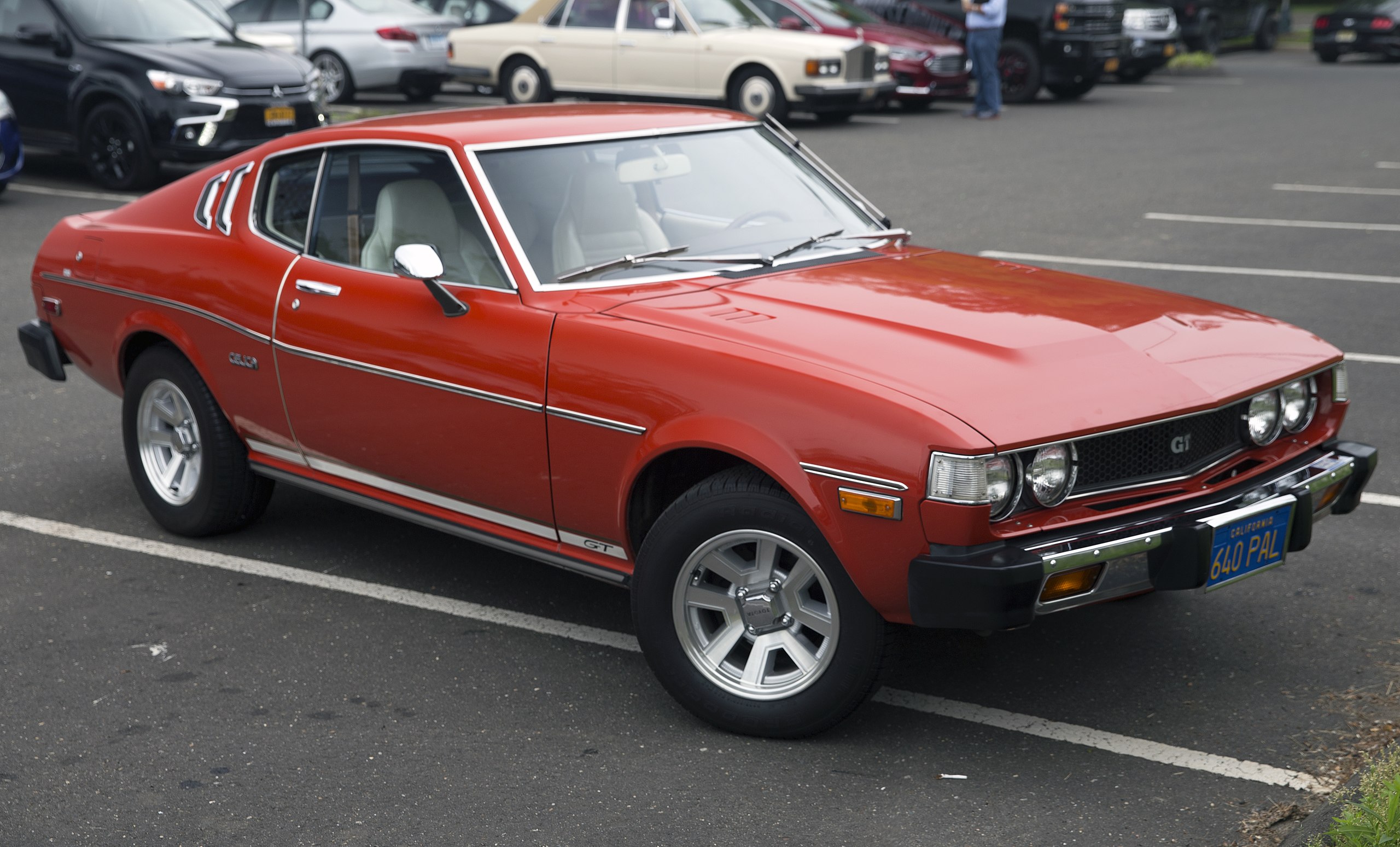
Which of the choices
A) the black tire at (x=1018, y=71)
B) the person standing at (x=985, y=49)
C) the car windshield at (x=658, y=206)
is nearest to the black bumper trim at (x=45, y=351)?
the car windshield at (x=658, y=206)

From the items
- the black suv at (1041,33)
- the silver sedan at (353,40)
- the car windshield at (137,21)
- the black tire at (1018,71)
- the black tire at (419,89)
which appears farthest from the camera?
the black tire at (1018,71)

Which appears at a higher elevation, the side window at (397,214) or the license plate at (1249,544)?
the side window at (397,214)

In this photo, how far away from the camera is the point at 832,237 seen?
5.06 m

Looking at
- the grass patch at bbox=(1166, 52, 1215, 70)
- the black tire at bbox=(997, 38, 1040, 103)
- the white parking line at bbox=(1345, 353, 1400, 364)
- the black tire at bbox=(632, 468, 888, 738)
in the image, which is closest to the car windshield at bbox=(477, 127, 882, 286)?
the black tire at bbox=(632, 468, 888, 738)

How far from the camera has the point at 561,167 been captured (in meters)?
4.79

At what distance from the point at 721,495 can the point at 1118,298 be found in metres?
1.50

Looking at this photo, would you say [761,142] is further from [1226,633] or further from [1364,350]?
[1364,350]

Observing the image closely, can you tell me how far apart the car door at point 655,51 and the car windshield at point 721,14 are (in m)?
0.27

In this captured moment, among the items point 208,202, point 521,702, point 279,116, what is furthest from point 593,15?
point 521,702

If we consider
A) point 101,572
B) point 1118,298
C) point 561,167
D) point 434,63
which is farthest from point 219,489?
point 434,63

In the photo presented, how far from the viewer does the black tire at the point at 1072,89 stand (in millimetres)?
21844

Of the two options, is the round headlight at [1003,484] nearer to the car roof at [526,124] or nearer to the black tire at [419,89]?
the car roof at [526,124]

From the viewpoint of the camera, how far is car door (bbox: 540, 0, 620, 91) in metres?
18.6

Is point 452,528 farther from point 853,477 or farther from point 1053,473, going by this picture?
point 1053,473
